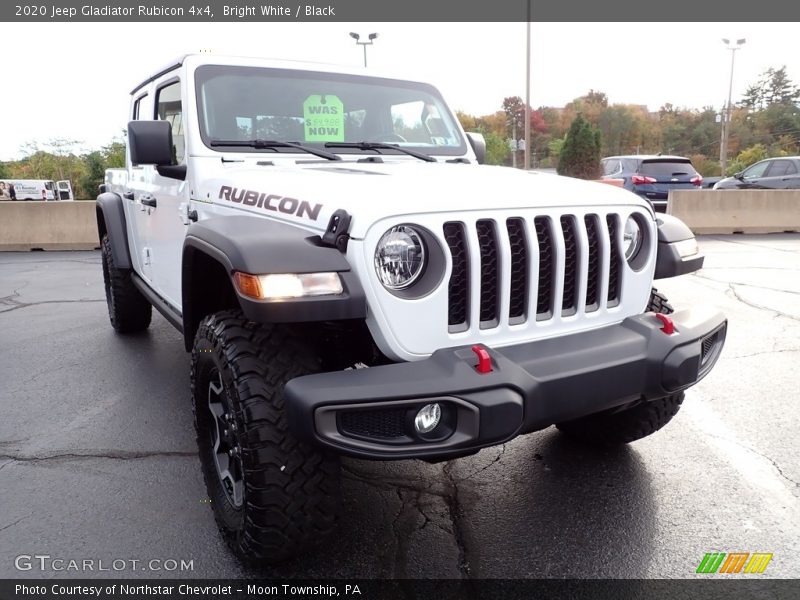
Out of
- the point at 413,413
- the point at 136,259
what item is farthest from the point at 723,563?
the point at 136,259

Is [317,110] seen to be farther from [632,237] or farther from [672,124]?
[672,124]

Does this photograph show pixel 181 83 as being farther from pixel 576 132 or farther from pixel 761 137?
pixel 761 137

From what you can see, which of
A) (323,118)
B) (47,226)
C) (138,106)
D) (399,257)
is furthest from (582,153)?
(399,257)

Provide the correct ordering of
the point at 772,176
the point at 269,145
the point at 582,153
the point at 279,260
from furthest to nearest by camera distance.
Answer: the point at 582,153 < the point at 772,176 < the point at 269,145 < the point at 279,260

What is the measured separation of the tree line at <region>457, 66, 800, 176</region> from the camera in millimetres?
54375

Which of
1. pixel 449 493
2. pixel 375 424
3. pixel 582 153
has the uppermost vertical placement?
pixel 582 153

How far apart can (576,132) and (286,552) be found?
18685 mm

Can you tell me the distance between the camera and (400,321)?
1.97 m

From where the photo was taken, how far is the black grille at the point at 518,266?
85.1 inches

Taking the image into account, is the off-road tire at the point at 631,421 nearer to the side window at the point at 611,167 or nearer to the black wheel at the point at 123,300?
the black wheel at the point at 123,300

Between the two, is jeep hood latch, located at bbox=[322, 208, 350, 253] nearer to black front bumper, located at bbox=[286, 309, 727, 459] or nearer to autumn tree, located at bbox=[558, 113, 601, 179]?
black front bumper, located at bbox=[286, 309, 727, 459]

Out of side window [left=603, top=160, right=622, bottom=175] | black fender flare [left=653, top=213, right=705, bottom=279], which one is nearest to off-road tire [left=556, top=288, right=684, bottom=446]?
black fender flare [left=653, top=213, right=705, bottom=279]

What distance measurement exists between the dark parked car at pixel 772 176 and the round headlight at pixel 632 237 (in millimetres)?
13893

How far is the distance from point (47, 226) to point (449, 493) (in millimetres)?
11149
